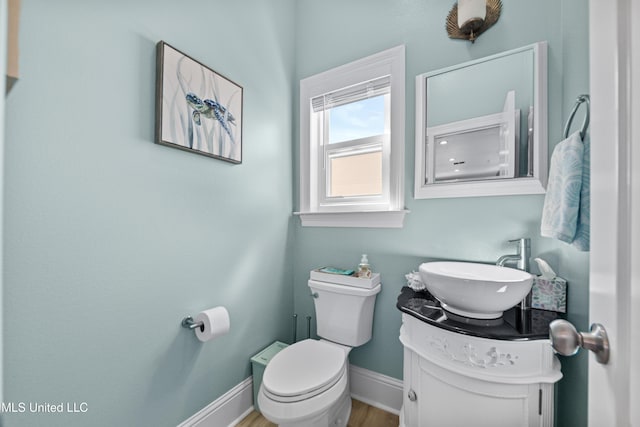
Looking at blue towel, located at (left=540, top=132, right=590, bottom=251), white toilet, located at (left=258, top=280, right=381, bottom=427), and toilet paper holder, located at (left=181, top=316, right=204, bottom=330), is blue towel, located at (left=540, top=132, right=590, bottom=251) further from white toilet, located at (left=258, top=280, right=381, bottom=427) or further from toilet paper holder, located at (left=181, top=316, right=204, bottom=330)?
toilet paper holder, located at (left=181, top=316, right=204, bottom=330)

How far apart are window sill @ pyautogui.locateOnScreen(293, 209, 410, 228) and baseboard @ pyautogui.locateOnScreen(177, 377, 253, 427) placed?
1027 mm

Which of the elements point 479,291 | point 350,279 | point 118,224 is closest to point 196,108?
point 118,224

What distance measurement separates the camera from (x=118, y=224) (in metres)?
1.06

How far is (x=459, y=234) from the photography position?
1426 mm

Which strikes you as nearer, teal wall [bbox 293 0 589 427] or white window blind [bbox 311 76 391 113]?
teal wall [bbox 293 0 589 427]

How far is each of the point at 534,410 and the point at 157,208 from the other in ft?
5.27

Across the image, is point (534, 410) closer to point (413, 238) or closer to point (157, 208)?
point (413, 238)

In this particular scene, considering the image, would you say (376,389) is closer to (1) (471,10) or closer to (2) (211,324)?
(2) (211,324)

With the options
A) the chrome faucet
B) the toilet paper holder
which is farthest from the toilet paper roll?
the chrome faucet

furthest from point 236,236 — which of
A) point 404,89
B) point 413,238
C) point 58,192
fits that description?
point 404,89

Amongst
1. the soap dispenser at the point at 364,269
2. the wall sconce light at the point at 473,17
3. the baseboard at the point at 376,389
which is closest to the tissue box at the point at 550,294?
the soap dispenser at the point at 364,269

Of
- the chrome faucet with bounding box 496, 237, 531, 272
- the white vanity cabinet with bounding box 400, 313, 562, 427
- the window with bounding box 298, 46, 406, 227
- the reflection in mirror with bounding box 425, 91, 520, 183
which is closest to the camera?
the white vanity cabinet with bounding box 400, 313, 562, 427

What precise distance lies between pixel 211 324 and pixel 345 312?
720 millimetres

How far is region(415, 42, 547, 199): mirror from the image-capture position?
49.4 inches
